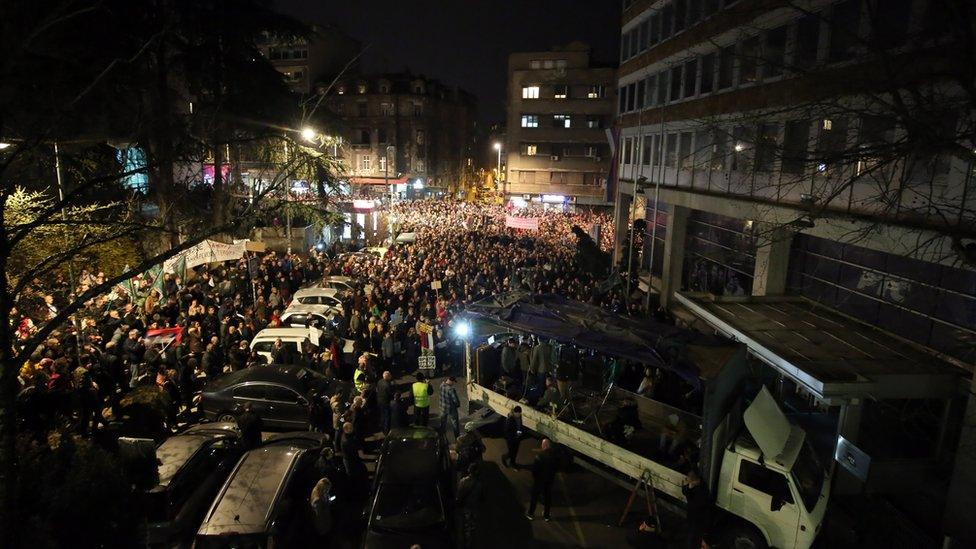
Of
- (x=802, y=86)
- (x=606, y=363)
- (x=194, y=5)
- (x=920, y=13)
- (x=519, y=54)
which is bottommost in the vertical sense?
(x=606, y=363)

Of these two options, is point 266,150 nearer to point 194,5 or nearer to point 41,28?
point 194,5

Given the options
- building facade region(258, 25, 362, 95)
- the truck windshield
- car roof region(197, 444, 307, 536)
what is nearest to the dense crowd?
car roof region(197, 444, 307, 536)

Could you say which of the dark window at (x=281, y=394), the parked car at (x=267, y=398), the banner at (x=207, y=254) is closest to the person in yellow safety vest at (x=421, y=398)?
the parked car at (x=267, y=398)

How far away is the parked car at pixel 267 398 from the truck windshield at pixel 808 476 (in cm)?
901

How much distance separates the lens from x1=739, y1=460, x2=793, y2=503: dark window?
7758mm

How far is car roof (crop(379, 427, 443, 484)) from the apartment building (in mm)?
5939

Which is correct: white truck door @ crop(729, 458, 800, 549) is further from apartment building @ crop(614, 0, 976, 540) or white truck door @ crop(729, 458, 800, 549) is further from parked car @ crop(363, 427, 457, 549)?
parked car @ crop(363, 427, 457, 549)

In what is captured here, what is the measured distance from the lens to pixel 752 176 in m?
17.1

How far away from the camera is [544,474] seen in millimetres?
9047

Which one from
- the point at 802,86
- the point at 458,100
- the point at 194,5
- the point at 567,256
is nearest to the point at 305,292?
the point at 194,5

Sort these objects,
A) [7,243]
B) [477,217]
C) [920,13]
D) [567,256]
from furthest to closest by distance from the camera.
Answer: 1. [477,217]
2. [567,256]
3. [920,13]
4. [7,243]

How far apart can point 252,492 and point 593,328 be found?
6.62 metres

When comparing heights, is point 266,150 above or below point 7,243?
above

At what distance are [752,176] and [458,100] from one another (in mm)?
62772
